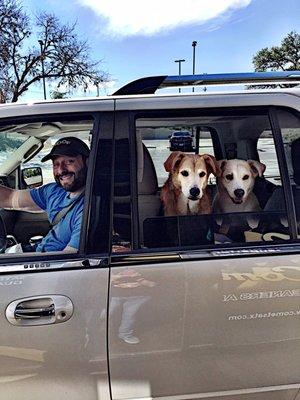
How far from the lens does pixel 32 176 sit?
290 centimetres

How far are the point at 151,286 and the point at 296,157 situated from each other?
0.97 m

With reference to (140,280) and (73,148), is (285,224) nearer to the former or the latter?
(140,280)

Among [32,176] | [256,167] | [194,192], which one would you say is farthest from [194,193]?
[32,176]

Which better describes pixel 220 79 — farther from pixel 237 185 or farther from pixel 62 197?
pixel 62 197

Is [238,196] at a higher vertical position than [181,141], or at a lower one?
lower

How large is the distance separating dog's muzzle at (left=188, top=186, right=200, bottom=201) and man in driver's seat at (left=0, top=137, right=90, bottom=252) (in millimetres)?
526

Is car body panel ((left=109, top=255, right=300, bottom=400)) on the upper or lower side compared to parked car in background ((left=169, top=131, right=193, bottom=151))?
lower

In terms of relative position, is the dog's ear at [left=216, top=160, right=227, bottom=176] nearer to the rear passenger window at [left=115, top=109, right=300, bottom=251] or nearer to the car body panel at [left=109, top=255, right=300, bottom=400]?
the rear passenger window at [left=115, top=109, right=300, bottom=251]

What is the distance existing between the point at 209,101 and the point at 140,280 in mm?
874

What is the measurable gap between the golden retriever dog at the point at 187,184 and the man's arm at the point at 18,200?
0.89 meters

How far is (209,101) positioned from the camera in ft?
6.37

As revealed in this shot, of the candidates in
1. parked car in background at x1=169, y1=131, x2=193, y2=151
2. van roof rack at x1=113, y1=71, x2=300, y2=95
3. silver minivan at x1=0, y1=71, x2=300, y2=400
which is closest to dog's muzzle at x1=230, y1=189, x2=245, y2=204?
silver minivan at x1=0, y1=71, x2=300, y2=400

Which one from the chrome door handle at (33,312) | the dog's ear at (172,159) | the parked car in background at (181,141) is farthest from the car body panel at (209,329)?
the parked car in background at (181,141)

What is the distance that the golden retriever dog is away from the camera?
2012 millimetres
